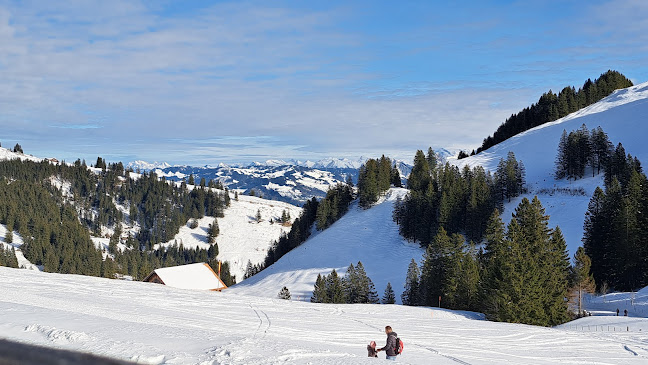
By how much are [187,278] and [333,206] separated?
47811mm

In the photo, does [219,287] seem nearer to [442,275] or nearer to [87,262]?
[442,275]

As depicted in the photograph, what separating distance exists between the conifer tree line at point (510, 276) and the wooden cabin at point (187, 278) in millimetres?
26525

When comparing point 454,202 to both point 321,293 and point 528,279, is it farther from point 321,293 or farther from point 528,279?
point 528,279

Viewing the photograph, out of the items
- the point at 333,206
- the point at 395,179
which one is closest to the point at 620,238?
the point at 333,206

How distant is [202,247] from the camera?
589 ft

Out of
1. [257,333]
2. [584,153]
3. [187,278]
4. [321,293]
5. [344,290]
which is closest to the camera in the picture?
[257,333]

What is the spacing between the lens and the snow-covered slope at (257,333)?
10.1 meters

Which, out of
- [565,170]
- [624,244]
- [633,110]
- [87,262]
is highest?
[633,110]

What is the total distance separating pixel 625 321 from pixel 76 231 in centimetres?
16400

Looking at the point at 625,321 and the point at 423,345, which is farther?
the point at 625,321

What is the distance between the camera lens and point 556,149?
12269 cm

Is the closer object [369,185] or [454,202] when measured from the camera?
[454,202]

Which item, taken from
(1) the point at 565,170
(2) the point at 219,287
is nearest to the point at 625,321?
(2) the point at 219,287

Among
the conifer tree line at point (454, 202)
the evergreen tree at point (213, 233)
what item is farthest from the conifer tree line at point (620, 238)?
the evergreen tree at point (213, 233)
